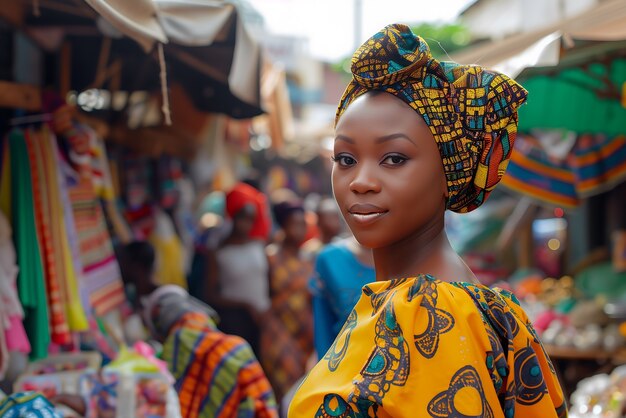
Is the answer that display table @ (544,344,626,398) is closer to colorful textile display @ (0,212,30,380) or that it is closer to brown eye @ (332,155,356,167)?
colorful textile display @ (0,212,30,380)

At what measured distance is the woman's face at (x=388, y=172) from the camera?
1695mm

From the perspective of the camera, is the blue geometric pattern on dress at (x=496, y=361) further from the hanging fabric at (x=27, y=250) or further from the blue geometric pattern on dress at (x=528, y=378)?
the hanging fabric at (x=27, y=250)

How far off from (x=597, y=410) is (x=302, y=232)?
256 cm

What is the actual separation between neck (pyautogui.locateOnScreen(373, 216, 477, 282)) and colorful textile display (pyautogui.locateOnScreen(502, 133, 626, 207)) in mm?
4700

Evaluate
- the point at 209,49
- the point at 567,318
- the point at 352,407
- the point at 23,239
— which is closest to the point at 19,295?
the point at 23,239

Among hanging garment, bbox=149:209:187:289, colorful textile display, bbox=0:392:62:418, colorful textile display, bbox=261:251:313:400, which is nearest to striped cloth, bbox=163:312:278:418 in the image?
colorful textile display, bbox=0:392:62:418

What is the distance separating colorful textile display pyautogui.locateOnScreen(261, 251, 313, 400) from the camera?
552 cm

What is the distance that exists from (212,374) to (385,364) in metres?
1.92

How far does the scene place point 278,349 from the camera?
5586mm

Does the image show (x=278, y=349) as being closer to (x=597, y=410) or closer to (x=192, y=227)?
(x=192, y=227)

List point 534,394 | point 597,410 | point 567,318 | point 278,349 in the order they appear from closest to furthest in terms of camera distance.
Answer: point 534,394, point 597,410, point 278,349, point 567,318

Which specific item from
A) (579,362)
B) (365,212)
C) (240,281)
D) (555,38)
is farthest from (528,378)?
(579,362)

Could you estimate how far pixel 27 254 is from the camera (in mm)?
3486

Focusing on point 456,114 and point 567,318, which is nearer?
point 456,114
